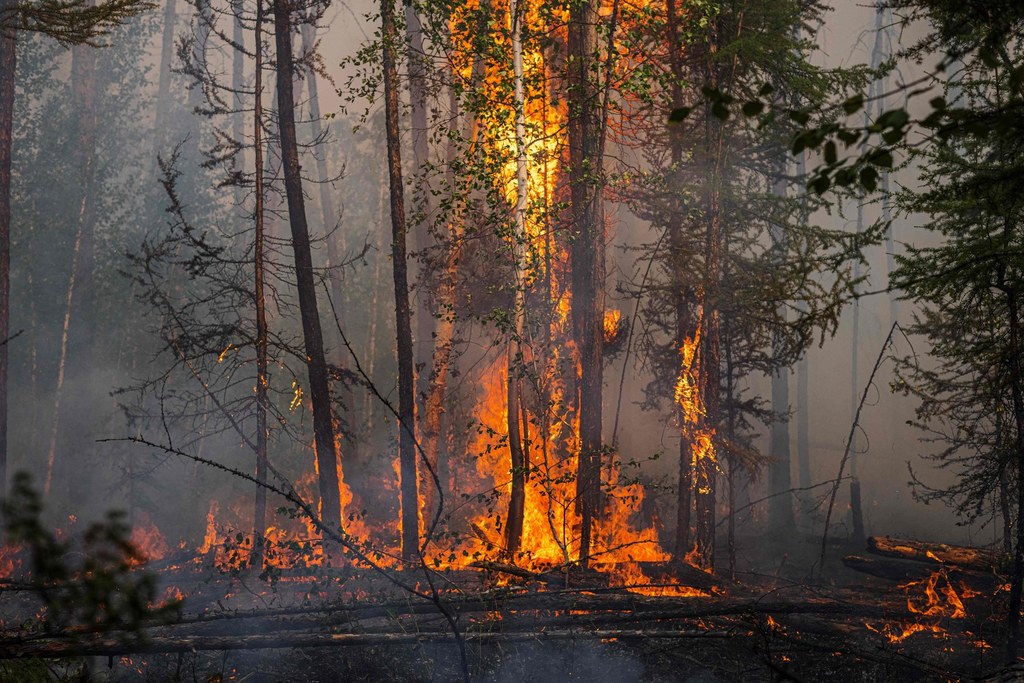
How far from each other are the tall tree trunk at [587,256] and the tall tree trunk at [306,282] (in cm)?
461

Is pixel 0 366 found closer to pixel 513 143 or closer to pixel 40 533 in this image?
pixel 513 143

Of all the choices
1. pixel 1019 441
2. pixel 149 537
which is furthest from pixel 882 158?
pixel 149 537

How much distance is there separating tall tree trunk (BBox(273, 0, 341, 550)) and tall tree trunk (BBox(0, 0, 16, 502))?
472cm

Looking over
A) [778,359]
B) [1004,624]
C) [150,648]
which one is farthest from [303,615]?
[778,359]

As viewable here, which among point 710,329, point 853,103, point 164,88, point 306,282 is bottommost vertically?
point 853,103

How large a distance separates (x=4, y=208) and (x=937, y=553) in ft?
56.3

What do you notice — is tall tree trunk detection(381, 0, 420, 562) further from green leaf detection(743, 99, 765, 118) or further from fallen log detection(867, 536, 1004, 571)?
green leaf detection(743, 99, 765, 118)

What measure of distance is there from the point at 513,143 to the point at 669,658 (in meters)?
8.12

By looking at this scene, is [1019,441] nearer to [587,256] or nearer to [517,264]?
[517,264]

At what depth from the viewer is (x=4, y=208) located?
14.9 m

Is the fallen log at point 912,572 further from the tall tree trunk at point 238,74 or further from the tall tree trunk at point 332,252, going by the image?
the tall tree trunk at point 238,74

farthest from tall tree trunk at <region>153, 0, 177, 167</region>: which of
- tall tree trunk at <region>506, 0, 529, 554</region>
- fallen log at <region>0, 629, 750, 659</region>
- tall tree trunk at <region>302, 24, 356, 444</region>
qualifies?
fallen log at <region>0, 629, 750, 659</region>

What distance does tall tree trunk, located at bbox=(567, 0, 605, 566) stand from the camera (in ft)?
43.5

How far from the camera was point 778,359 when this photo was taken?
1705cm
